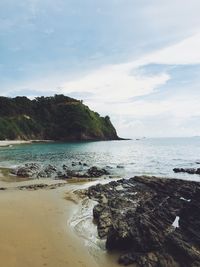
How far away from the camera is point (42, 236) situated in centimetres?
1481

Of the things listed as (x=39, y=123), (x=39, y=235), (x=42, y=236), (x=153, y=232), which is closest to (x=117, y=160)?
(x=39, y=235)

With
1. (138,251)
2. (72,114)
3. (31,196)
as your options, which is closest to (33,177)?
(31,196)

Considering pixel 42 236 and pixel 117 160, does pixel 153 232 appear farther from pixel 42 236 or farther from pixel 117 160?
pixel 117 160

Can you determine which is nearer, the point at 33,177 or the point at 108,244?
the point at 108,244

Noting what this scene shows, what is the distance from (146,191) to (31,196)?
29.3 ft

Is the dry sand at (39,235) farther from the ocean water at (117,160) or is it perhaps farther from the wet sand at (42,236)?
the ocean water at (117,160)

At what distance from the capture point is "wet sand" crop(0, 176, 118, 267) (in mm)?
12289

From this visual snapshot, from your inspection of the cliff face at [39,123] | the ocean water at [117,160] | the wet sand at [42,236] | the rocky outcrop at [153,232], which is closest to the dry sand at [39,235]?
the wet sand at [42,236]

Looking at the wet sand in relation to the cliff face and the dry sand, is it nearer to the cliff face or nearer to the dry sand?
the dry sand

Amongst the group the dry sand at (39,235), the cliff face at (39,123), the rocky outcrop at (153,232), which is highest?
the cliff face at (39,123)

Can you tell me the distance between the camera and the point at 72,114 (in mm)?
197500

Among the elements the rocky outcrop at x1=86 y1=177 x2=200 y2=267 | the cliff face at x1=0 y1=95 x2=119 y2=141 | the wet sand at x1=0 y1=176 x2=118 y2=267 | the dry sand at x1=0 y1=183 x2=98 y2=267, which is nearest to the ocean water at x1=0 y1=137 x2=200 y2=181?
the wet sand at x1=0 y1=176 x2=118 y2=267

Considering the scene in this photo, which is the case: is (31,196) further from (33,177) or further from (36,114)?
(36,114)

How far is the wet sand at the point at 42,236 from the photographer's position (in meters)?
12.3
